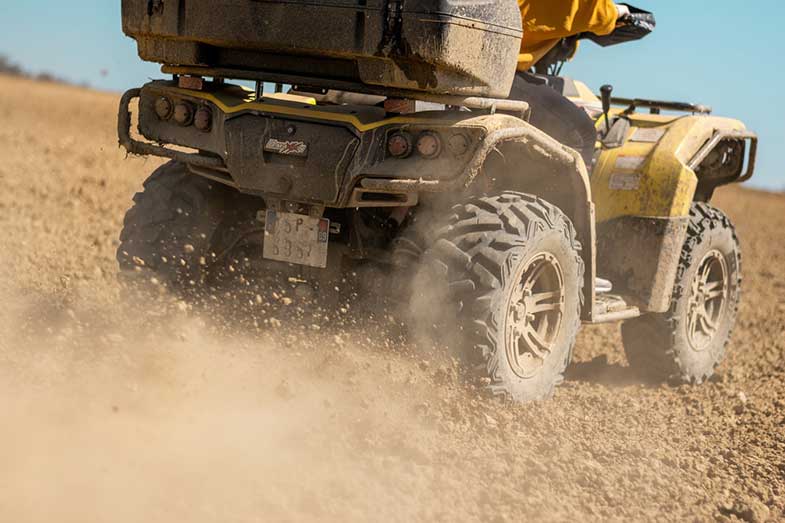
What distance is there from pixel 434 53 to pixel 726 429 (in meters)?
2.88

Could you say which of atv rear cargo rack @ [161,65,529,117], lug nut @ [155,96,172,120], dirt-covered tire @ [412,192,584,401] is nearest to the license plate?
dirt-covered tire @ [412,192,584,401]

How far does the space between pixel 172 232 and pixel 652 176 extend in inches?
119

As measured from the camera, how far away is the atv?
4730 millimetres

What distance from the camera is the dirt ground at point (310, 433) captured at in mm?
3867

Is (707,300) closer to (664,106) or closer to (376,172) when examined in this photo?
(664,106)

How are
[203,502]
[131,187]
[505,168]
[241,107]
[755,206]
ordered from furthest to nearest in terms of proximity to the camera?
1. [755,206]
2. [131,187]
3. [505,168]
4. [241,107]
5. [203,502]

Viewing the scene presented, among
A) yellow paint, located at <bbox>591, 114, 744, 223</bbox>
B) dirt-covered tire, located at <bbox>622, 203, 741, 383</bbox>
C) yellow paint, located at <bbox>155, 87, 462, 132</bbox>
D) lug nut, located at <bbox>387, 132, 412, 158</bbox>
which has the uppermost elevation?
yellow paint, located at <bbox>155, 87, 462, 132</bbox>

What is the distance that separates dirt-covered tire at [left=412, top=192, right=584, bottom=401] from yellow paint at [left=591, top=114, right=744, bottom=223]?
1.34 m

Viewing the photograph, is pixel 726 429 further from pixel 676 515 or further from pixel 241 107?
pixel 241 107

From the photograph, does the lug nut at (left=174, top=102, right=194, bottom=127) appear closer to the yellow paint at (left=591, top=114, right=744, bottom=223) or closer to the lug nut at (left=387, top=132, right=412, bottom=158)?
the lug nut at (left=387, top=132, right=412, bottom=158)

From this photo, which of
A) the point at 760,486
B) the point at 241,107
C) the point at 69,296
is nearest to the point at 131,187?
the point at 69,296

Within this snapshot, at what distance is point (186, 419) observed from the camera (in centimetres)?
447

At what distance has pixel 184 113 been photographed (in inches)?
208

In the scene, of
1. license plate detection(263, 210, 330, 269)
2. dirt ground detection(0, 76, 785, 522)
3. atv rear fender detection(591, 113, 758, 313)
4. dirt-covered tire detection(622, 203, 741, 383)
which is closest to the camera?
dirt ground detection(0, 76, 785, 522)
